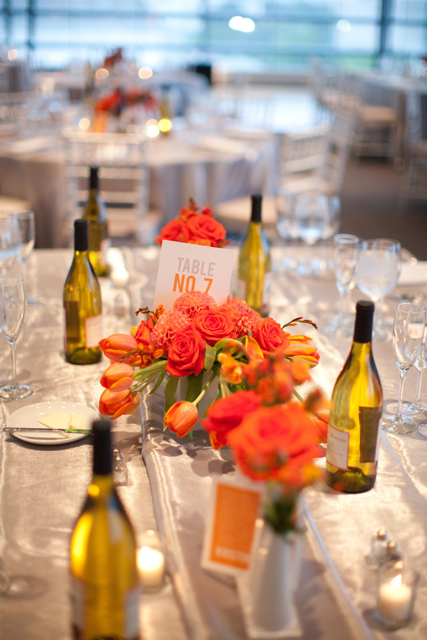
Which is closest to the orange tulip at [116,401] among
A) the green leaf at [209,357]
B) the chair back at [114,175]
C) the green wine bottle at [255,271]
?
the green leaf at [209,357]

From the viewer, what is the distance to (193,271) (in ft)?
3.69

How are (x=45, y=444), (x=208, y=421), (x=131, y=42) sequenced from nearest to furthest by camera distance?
(x=208, y=421), (x=45, y=444), (x=131, y=42)

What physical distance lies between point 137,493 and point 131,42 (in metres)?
11.2

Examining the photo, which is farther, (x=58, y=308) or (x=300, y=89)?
(x=300, y=89)

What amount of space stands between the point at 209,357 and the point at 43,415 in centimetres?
34

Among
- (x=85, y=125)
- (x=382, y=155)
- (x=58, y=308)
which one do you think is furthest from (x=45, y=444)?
(x=382, y=155)

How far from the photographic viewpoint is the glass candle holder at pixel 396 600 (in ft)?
2.24

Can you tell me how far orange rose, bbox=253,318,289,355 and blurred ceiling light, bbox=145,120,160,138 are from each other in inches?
122

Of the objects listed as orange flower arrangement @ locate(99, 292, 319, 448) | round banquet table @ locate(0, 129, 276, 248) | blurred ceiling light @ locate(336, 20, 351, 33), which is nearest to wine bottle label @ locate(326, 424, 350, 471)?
orange flower arrangement @ locate(99, 292, 319, 448)

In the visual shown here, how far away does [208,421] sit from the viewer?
0.71 metres

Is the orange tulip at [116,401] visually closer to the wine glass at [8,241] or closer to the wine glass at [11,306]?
the wine glass at [11,306]

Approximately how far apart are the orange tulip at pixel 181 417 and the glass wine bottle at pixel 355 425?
19 cm

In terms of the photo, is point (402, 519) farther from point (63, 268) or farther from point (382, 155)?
point (382, 155)

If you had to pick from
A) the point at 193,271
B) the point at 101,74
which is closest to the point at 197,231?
the point at 193,271
